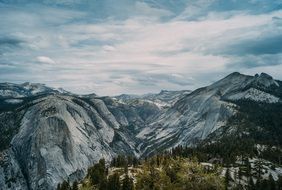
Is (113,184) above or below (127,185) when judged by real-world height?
below

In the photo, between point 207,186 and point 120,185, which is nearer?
point 207,186

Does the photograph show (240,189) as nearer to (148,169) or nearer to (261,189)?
(261,189)

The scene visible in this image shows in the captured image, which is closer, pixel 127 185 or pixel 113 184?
pixel 127 185

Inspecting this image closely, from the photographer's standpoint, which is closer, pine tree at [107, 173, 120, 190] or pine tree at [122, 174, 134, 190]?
pine tree at [122, 174, 134, 190]

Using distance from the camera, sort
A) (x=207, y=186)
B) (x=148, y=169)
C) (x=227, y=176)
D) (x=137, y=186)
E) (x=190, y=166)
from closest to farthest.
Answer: (x=207, y=186) < (x=190, y=166) < (x=137, y=186) < (x=148, y=169) < (x=227, y=176)

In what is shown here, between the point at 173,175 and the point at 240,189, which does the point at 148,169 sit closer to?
the point at 173,175

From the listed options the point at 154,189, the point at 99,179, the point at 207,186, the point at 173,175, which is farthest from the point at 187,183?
the point at 99,179

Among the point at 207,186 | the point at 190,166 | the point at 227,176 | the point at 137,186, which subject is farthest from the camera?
the point at 227,176

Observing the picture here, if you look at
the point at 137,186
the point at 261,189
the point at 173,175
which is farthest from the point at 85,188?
the point at 261,189

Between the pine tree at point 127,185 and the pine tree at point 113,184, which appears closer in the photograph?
the pine tree at point 127,185

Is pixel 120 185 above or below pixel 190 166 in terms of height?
below
